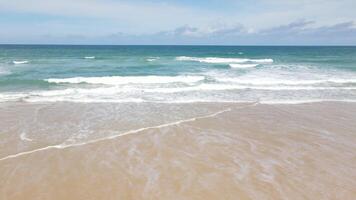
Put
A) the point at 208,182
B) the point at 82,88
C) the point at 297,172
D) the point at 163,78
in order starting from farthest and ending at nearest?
the point at 163,78
the point at 82,88
the point at 297,172
the point at 208,182

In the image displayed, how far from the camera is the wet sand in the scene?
557 cm

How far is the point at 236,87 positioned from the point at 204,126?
8.98m

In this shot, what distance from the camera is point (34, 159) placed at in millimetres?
7062

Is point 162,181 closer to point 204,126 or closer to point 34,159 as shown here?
point 34,159

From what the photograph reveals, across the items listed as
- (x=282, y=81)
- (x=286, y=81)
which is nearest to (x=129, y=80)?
(x=282, y=81)

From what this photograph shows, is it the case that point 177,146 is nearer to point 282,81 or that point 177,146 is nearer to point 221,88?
point 221,88

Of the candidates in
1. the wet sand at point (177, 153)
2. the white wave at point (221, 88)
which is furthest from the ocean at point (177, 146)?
the white wave at point (221, 88)

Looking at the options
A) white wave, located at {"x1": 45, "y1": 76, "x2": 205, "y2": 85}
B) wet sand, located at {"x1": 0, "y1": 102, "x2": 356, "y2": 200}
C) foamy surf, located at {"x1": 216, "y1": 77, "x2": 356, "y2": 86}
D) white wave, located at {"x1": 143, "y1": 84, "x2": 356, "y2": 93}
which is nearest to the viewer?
wet sand, located at {"x1": 0, "y1": 102, "x2": 356, "y2": 200}

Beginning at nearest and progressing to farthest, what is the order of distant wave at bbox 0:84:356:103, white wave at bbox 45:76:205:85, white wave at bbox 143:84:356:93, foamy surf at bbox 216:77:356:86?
distant wave at bbox 0:84:356:103 < white wave at bbox 143:84:356:93 < foamy surf at bbox 216:77:356:86 < white wave at bbox 45:76:205:85

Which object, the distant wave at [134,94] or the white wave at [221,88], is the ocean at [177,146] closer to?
the distant wave at [134,94]

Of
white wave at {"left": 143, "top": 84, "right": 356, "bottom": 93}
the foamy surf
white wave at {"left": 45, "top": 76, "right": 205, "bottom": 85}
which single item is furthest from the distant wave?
white wave at {"left": 45, "top": 76, "right": 205, "bottom": 85}

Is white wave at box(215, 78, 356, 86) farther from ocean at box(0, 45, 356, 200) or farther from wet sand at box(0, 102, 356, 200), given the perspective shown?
wet sand at box(0, 102, 356, 200)

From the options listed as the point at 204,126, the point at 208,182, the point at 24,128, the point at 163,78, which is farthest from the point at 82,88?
the point at 208,182

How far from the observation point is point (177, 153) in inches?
292
